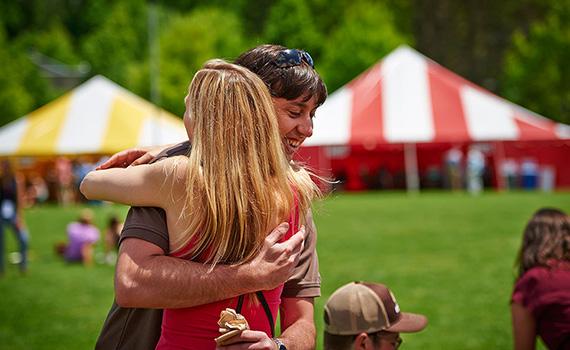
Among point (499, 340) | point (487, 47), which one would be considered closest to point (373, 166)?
point (487, 47)

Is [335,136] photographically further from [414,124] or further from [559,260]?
[559,260]

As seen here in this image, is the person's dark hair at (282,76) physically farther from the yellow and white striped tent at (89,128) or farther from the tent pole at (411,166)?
the tent pole at (411,166)

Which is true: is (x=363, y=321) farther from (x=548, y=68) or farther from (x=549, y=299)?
(x=548, y=68)

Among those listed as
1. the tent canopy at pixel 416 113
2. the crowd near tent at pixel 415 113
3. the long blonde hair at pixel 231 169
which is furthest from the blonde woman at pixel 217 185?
the tent canopy at pixel 416 113

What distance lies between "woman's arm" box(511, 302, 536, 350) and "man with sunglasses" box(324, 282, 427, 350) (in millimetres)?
1002

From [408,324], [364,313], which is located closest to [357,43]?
[408,324]

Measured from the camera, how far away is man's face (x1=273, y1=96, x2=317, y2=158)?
2441 millimetres

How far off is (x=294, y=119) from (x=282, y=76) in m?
0.12

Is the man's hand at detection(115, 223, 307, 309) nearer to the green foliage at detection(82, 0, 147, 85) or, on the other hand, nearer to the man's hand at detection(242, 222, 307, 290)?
the man's hand at detection(242, 222, 307, 290)

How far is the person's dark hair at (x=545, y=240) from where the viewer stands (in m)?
4.00

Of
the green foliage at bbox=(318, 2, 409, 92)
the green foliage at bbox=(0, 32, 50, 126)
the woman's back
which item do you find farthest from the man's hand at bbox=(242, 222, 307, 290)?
the green foliage at bbox=(0, 32, 50, 126)

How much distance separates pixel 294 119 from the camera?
2.46 m

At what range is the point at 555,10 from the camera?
134ft

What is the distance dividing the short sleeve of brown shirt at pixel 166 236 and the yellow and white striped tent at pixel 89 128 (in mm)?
11824
